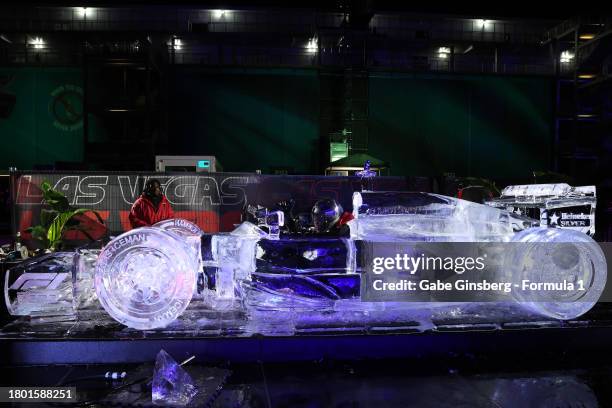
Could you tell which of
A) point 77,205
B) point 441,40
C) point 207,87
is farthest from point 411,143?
point 77,205

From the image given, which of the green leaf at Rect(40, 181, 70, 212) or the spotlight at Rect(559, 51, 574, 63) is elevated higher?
the spotlight at Rect(559, 51, 574, 63)

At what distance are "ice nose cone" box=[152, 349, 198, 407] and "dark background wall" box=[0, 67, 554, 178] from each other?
13450 millimetres

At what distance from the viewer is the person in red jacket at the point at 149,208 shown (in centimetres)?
552

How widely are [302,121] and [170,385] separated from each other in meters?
14.7

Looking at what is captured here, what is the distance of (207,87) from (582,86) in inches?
580

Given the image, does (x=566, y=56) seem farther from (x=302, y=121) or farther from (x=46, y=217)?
(x=46, y=217)

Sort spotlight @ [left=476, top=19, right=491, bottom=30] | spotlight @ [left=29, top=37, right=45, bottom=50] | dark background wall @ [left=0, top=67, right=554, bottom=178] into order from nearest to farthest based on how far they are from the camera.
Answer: dark background wall @ [left=0, top=67, right=554, bottom=178]
spotlight @ [left=29, top=37, right=45, bottom=50]
spotlight @ [left=476, top=19, right=491, bottom=30]

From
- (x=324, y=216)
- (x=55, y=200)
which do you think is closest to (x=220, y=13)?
(x=55, y=200)

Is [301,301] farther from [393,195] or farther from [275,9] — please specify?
[275,9]

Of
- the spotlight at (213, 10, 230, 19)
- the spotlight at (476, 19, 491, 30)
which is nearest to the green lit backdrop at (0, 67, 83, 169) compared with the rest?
the spotlight at (213, 10, 230, 19)

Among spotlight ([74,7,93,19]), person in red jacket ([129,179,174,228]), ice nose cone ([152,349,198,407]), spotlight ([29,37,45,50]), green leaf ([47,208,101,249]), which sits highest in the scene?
spotlight ([74,7,93,19])

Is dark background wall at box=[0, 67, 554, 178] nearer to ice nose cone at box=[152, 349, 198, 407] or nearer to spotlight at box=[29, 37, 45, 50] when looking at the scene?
spotlight at box=[29, 37, 45, 50]

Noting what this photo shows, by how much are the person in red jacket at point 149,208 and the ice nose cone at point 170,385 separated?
3977 mm

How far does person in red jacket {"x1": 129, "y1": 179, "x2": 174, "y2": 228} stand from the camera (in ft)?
18.1
